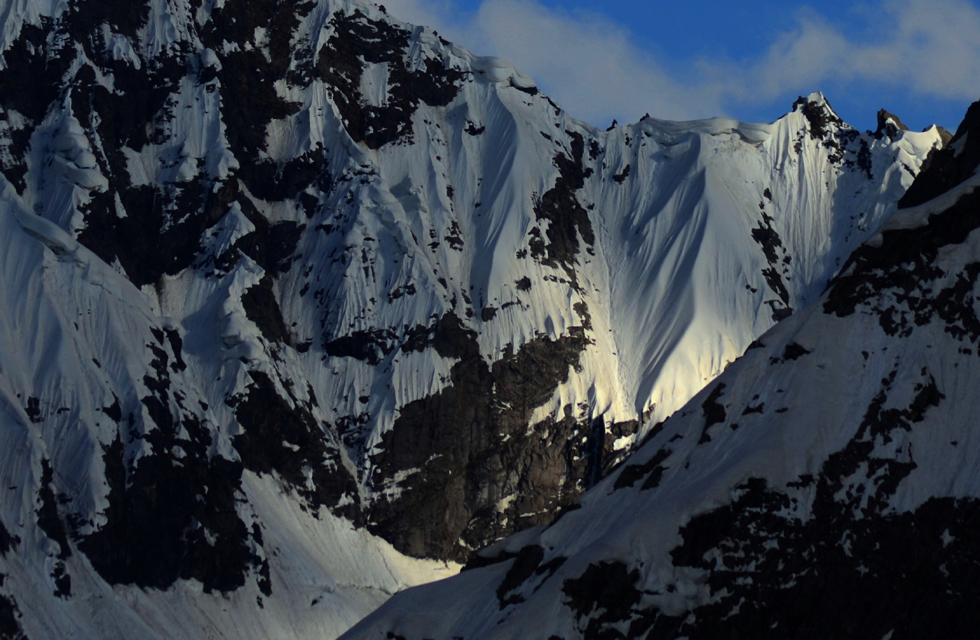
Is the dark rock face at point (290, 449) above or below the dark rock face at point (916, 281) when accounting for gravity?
above

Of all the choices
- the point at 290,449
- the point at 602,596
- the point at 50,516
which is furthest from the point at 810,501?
the point at 290,449

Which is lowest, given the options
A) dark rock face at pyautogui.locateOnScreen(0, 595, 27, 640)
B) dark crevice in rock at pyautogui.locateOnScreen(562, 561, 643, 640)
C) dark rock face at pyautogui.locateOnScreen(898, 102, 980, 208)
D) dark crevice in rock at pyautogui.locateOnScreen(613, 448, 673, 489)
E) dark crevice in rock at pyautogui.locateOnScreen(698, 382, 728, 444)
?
dark crevice in rock at pyautogui.locateOnScreen(562, 561, 643, 640)

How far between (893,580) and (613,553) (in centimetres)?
1650

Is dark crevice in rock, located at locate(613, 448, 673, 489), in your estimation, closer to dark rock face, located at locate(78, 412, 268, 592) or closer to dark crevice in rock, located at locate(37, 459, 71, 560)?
dark crevice in rock, located at locate(37, 459, 71, 560)

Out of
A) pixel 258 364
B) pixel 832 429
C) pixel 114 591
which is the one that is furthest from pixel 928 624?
pixel 258 364

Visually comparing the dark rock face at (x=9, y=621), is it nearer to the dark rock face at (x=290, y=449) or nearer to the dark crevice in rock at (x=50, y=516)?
the dark crevice in rock at (x=50, y=516)

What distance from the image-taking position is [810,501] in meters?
104

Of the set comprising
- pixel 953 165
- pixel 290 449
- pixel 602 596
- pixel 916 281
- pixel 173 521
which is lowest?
pixel 602 596

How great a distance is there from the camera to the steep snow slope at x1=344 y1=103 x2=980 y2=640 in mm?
100438

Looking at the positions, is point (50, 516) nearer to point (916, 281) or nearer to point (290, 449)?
point (290, 449)

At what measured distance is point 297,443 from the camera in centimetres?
19562

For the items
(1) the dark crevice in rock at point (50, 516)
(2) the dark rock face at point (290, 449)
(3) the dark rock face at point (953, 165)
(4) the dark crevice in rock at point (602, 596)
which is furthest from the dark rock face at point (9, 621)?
(3) the dark rock face at point (953, 165)

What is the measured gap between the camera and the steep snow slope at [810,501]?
330 ft

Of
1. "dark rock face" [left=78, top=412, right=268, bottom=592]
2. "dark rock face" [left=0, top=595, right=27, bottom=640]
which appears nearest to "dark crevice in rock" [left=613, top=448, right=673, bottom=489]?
"dark rock face" [left=0, top=595, right=27, bottom=640]
